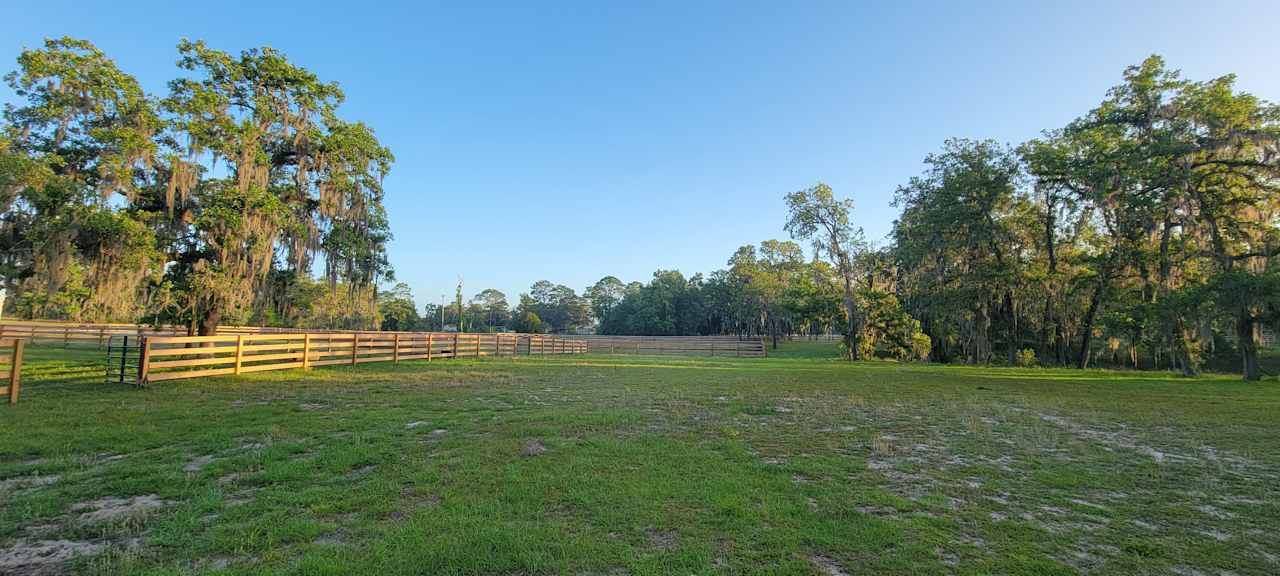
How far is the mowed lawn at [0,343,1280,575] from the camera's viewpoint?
2924mm

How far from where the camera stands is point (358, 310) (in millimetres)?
24547

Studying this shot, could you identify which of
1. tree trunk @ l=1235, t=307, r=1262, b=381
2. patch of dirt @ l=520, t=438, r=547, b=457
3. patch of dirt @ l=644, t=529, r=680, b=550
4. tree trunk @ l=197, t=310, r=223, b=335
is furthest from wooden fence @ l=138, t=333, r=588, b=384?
tree trunk @ l=1235, t=307, r=1262, b=381

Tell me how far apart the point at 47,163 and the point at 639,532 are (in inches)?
666

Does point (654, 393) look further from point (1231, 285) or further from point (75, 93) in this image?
point (1231, 285)

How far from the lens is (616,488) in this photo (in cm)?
416

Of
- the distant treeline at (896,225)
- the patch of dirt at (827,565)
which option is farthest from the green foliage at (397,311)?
the patch of dirt at (827,565)

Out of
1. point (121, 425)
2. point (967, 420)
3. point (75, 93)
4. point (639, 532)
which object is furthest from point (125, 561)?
point (75, 93)

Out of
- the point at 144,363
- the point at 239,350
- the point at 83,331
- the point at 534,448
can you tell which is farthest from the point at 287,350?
the point at 83,331

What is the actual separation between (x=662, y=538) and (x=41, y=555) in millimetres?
3540

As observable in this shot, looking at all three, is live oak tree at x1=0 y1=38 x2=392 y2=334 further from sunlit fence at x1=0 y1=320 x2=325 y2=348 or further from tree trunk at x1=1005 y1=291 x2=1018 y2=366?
tree trunk at x1=1005 y1=291 x2=1018 y2=366

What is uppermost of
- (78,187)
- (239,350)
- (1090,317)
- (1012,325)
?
(78,187)

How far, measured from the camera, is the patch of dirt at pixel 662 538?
3.09m

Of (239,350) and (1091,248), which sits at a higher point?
(1091,248)

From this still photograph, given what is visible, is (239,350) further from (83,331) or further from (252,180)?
(83,331)
